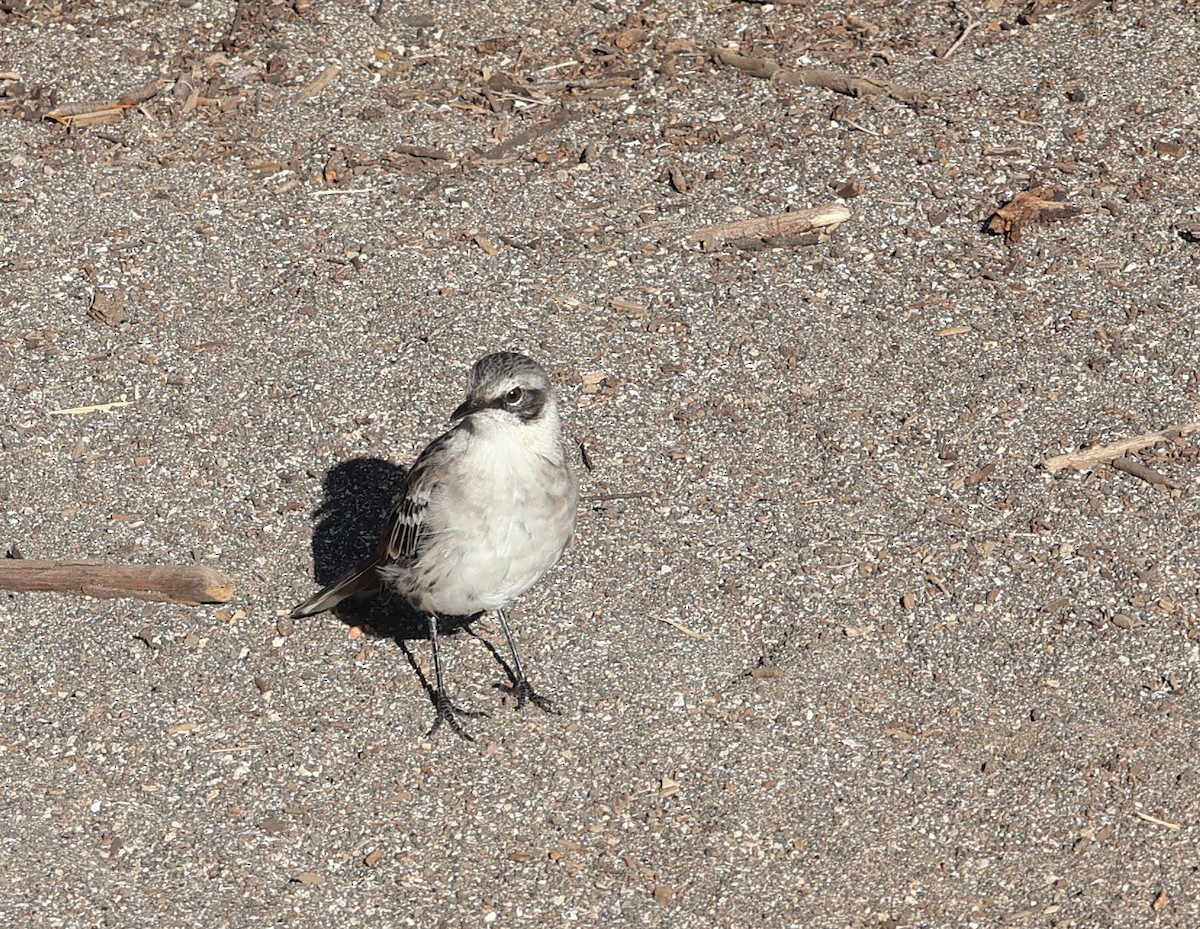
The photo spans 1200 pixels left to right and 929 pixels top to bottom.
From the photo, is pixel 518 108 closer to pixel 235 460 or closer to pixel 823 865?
pixel 235 460

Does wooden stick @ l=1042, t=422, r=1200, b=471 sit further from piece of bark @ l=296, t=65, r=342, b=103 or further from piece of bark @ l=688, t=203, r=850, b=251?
piece of bark @ l=296, t=65, r=342, b=103

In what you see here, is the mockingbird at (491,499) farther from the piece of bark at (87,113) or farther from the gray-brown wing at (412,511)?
the piece of bark at (87,113)

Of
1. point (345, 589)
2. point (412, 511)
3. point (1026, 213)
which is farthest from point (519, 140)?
point (412, 511)

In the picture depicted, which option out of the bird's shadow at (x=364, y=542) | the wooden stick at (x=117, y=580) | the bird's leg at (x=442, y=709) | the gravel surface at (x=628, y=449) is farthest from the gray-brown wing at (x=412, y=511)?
the wooden stick at (x=117, y=580)

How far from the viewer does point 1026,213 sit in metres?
10.2

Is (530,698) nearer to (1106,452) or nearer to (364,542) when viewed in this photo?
(364,542)

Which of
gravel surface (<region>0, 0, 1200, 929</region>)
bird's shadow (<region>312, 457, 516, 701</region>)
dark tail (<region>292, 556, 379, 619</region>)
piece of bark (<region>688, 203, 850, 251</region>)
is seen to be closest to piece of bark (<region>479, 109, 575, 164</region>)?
gravel surface (<region>0, 0, 1200, 929</region>)

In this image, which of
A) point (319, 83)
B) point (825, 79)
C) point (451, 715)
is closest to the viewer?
point (451, 715)

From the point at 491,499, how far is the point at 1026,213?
16.0ft

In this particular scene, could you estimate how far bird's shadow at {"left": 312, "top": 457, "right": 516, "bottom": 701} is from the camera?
8.20 metres

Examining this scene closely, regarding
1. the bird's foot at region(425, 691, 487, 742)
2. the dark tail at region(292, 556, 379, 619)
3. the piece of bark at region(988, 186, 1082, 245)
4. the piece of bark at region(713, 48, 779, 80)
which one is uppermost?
the piece of bark at region(713, 48, 779, 80)

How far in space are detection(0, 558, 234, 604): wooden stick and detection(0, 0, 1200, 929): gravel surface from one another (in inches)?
4.1

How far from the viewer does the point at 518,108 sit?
11570 mm

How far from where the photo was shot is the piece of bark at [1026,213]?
10156mm
